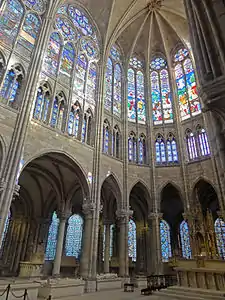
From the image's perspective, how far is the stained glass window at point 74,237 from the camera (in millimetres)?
20500

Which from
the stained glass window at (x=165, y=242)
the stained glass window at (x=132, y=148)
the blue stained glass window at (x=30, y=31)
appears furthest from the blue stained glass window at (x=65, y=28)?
the stained glass window at (x=165, y=242)

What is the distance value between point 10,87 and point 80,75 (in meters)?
6.84

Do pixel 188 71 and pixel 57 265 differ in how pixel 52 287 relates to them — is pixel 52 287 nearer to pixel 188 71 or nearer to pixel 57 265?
pixel 57 265

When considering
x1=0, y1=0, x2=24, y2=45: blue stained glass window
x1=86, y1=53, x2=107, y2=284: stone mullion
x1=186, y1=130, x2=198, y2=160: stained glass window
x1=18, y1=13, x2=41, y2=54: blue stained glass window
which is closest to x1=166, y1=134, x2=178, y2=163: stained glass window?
x1=186, y1=130, x2=198, y2=160: stained glass window

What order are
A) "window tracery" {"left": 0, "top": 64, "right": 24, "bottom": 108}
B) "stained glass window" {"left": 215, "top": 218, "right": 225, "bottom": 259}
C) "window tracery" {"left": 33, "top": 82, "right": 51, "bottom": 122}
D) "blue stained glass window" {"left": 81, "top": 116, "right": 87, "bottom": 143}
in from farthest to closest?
"stained glass window" {"left": 215, "top": 218, "right": 225, "bottom": 259} < "blue stained glass window" {"left": 81, "top": 116, "right": 87, "bottom": 143} < "window tracery" {"left": 33, "top": 82, "right": 51, "bottom": 122} < "window tracery" {"left": 0, "top": 64, "right": 24, "bottom": 108}

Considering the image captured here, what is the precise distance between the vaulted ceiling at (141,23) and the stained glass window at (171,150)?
392 inches

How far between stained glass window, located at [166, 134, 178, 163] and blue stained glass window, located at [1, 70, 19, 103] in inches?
503

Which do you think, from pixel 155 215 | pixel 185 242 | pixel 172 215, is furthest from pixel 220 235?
pixel 155 215

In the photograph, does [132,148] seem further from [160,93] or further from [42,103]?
[42,103]

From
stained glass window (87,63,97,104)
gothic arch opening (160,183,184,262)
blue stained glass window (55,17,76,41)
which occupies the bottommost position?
gothic arch opening (160,183,184,262)

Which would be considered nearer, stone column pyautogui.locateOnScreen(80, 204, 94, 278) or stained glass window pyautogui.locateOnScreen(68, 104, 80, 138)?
stone column pyautogui.locateOnScreen(80, 204, 94, 278)

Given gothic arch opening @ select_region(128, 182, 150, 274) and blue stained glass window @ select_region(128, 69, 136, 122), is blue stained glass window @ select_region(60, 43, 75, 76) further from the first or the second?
gothic arch opening @ select_region(128, 182, 150, 274)

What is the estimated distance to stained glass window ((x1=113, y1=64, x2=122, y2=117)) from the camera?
66.9 ft

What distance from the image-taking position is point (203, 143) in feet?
60.0
